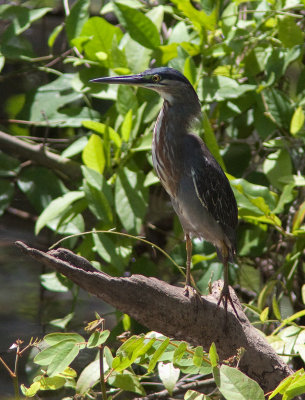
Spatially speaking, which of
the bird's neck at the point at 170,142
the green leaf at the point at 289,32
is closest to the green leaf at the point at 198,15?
the green leaf at the point at 289,32

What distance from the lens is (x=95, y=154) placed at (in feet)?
6.75

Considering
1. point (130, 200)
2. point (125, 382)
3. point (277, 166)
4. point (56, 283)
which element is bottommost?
point (56, 283)

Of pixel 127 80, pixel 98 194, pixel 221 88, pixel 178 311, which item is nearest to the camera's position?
pixel 178 311

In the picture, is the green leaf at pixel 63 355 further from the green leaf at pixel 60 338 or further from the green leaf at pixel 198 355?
the green leaf at pixel 198 355

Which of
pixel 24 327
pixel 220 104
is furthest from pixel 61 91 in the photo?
pixel 24 327

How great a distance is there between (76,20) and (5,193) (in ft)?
2.29

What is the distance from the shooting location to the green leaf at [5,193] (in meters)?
2.43

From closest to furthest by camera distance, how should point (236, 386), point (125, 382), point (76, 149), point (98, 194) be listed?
1. point (236, 386)
2. point (125, 382)
3. point (98, 194)
4. point (76, 149)

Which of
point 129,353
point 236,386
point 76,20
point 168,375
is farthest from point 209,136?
point 236,386

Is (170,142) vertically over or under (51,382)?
over

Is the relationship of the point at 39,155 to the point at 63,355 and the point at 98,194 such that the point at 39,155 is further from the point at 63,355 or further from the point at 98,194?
the point at 63,355

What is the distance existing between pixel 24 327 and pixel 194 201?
1170mm

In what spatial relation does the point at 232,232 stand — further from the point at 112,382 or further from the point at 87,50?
the point at 87,50

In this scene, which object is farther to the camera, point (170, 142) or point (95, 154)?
point (95, 154)
